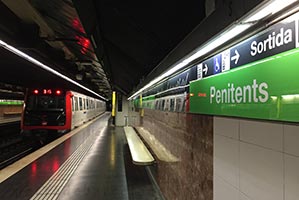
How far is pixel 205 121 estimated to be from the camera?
2369 millimetres

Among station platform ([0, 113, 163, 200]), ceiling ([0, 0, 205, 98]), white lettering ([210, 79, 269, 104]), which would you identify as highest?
ceiling ([0, 0, 205, 98])

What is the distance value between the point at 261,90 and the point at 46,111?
9.95 metres

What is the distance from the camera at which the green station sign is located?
1.15m

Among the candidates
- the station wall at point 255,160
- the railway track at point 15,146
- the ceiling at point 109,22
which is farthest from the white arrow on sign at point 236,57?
the railway track at point 15,146

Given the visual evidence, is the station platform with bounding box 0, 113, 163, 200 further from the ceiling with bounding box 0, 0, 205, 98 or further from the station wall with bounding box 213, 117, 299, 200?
the station wall with bounding box 213, 117, 299, 200

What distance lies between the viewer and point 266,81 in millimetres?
1335

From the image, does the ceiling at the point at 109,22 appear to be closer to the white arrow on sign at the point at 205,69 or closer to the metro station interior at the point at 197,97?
the metro station interior at the point at 197,97

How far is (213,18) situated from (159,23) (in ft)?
4.60

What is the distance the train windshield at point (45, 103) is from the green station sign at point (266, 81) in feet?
30.6

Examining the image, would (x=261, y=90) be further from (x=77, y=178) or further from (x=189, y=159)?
(x=77, y=178)

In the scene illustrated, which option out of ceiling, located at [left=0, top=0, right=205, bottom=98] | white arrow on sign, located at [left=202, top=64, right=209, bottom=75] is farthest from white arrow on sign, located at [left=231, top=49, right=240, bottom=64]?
ceiling, located at [left=0, top=0, right=205, bottom=98]

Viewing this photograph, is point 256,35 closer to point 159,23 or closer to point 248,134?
point 248,134

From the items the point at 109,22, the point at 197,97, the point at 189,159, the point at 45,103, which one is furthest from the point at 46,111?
the point at 197,97

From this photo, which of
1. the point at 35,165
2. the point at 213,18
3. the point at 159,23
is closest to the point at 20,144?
the point at 35,165
